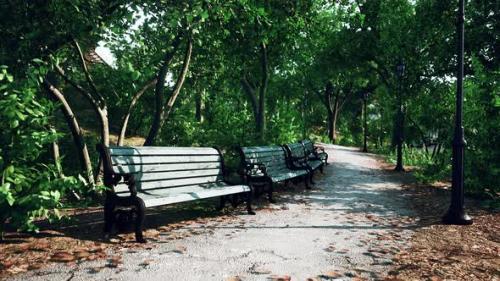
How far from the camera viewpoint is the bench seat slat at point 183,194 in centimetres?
545

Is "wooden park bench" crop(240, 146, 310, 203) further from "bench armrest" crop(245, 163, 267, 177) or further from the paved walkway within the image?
the paved walkway

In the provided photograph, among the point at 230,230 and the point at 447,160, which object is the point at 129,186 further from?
the point at 447,160

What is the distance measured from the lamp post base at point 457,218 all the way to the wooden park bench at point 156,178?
3294 millimetres

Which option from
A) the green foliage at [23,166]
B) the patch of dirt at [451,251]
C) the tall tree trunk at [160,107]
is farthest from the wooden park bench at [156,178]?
the patch of dirt at [451,251]

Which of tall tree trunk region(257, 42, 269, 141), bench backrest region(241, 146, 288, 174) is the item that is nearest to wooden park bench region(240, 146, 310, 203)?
bench backrest region(241, 146, 288, 174)

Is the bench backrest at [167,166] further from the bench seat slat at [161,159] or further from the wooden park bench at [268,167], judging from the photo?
the wooden park bench at [268,167]

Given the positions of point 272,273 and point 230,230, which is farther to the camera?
point 230,230

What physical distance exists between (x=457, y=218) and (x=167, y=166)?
187 inches

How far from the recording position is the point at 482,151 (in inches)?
335

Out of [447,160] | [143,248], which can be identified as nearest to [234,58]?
[447,160]

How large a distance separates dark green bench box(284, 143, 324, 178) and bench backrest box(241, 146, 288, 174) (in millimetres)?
221

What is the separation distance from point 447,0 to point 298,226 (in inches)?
512

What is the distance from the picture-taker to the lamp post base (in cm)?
684

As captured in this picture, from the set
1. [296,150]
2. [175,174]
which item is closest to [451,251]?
[175,174]
